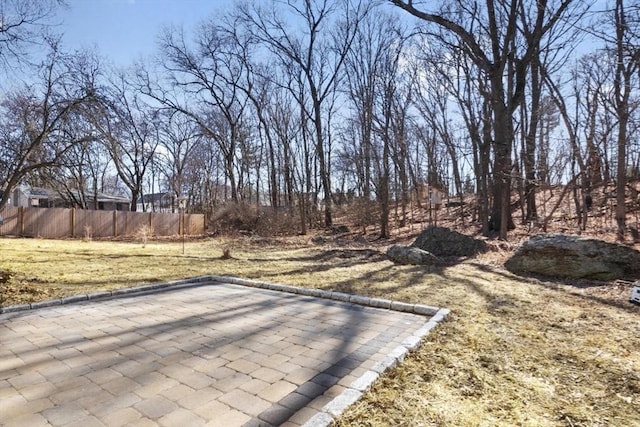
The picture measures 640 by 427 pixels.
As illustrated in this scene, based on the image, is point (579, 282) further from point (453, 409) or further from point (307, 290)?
point (453, 409)

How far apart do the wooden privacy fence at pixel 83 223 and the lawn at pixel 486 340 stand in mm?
10033

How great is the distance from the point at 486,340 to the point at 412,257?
4.78 metres

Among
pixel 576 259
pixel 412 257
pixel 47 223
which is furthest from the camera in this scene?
pixel 47 223

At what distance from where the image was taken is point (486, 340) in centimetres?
351

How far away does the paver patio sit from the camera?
7.35 feet

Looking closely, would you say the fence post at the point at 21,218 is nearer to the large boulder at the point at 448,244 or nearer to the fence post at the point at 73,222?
the fence post at the point at 73,222

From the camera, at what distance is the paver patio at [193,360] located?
2.24 m

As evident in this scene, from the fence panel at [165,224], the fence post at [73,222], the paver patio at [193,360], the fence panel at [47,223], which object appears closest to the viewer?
the paver patio at [193,360]

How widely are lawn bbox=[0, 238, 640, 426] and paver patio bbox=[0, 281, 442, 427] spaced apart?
291mm

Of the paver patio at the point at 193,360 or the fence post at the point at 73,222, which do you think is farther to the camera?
the fence post at the point at 73,222

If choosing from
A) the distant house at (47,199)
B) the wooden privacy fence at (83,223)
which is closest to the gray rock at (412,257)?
the wooden privacy fence at (83,223)

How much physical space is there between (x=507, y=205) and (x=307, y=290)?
314 inches

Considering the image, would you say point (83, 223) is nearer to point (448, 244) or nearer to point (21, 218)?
point (21, 218)

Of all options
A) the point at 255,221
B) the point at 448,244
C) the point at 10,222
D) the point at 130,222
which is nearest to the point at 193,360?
the point at 448,244
